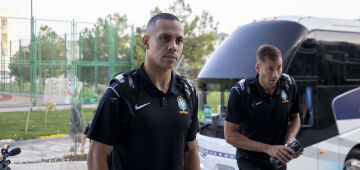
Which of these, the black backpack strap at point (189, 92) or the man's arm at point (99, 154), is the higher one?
the black backpack strap at point (189, 92)

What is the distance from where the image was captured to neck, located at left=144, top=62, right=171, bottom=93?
91.0 inches

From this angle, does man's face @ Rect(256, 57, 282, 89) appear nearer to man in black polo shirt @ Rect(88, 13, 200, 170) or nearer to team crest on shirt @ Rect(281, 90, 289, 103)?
team crest on shirt @ Rect(281, 90, 289, 103)

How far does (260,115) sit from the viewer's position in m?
3.63

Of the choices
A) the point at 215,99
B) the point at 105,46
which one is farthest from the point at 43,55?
the point at 215,99

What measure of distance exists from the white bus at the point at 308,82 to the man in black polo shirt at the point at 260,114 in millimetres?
2528

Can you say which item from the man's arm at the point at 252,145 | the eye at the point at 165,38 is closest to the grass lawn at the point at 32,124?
the man's arm at the point at 252,145

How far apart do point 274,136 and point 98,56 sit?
1943cm

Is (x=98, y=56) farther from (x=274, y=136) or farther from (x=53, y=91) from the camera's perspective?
(x=274, y=136)

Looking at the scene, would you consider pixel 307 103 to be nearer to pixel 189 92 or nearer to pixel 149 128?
pixel 189 92

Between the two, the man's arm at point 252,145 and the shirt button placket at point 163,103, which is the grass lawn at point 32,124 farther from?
the shirt button placket at point 163,103

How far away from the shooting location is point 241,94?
3.68 metres

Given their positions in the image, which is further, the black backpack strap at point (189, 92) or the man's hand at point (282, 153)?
the man's hand at point (282, 153)

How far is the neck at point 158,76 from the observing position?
7.59 ft

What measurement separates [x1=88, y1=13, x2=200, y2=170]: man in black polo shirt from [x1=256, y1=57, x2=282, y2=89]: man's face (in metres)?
1.45
